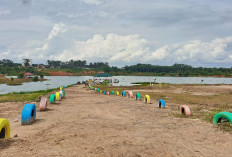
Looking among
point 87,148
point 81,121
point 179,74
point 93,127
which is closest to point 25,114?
point 81,121

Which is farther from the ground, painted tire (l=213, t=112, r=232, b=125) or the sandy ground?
painted tire (l=213, t=112, r=232, b=125)

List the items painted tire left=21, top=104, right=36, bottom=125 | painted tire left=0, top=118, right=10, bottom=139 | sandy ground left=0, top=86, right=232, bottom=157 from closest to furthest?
sandy ground left=0, top=86, right=232, bottom=157, painted tire left=0, top=118, right=10, bottom=139, painted tire left=21, top=104, right=36, bottom=125

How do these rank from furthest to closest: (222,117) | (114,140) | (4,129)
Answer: (222,117) < (4,129) < (114,140)

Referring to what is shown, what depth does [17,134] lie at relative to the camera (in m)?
8.20

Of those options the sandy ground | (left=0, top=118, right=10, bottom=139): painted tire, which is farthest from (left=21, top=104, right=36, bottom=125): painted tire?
(left=0, top=118, right=10, bottom=139): painted tire

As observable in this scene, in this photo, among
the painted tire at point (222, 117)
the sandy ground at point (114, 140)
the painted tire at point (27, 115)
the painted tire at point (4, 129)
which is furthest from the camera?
the painted tire at point (27, 115)

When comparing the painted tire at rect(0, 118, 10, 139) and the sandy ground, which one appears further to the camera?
the painted tire at rect(0, 118, 10, 139)

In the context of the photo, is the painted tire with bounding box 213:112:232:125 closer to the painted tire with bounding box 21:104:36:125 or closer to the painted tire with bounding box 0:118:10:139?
the painted tire with bounding box 21:104:36:125

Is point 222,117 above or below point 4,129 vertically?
below

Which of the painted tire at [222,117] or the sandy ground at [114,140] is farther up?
the painted tire at [222,117]

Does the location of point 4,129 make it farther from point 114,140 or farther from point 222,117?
point 222,117

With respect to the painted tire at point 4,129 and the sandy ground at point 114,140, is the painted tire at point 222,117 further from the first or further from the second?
the painted tire at point 4,129

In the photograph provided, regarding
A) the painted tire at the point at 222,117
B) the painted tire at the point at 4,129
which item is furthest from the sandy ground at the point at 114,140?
the painted tire at the point at 222,117

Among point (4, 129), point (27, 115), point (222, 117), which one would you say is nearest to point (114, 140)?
point (4, 129)
